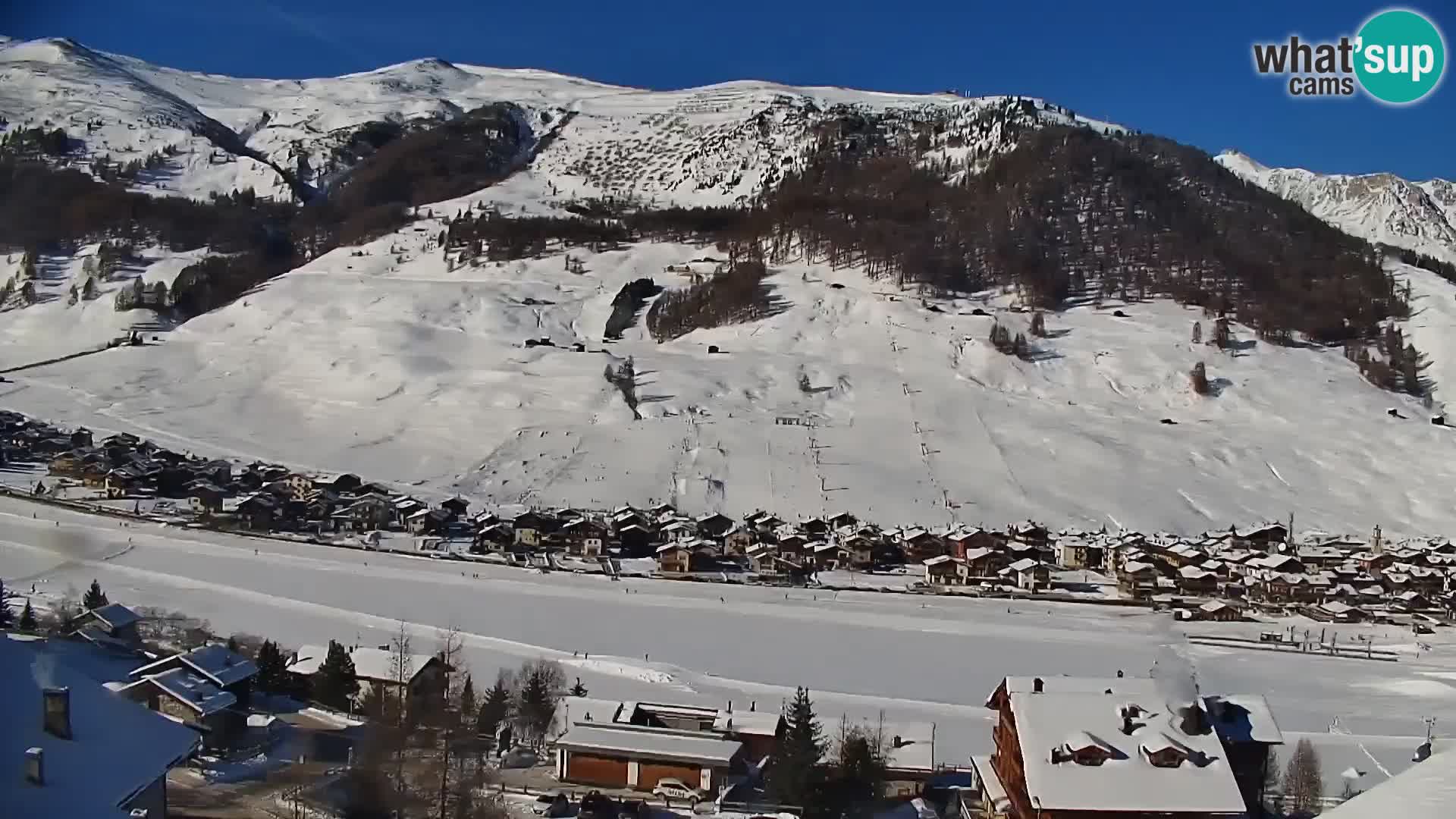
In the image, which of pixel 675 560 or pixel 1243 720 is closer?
pixel 1243 720

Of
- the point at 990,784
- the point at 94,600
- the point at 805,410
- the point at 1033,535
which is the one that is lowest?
the point at 990,784

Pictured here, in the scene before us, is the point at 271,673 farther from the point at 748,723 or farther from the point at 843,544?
the point at 843,544

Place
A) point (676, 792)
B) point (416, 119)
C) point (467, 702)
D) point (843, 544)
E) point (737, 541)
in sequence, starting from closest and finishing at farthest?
point (676, 792) < point (467, 702) < point (843, 544) < point (737, 541) < point (416, 119)

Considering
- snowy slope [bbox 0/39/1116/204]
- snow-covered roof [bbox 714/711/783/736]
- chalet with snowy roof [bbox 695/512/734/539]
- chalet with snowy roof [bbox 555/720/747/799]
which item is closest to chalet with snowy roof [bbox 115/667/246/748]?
chalet with snowy roof [bbox 555/720/747/799]

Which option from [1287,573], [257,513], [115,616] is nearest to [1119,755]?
[115,616]

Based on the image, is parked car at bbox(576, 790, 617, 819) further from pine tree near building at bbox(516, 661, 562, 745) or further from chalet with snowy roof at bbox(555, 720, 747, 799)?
pine tree near building at bbox(516, 661, 562, 745)

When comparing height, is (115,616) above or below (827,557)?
below
